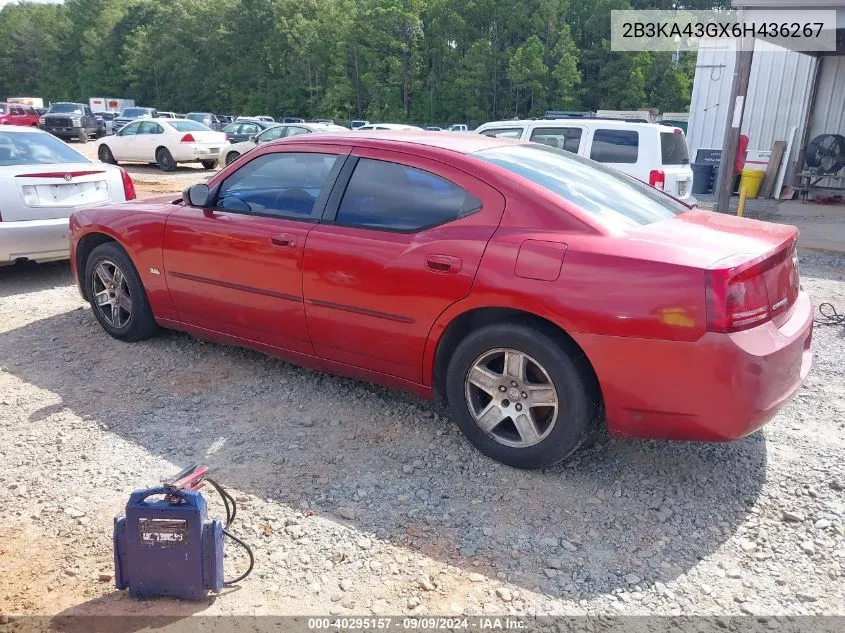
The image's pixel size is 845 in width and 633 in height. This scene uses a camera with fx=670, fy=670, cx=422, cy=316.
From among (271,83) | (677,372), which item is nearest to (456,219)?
(677,372)

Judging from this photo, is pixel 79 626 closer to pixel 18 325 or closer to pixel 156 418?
pixel 156 418

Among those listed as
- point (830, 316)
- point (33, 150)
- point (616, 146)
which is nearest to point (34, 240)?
point (33, 150)

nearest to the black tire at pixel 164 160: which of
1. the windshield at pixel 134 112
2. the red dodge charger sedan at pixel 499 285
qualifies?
the red dodge charger sedan at pixel 499 285

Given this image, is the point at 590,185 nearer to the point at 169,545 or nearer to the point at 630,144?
the point at 169,545

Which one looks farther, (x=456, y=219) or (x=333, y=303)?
(x=333, y=303)

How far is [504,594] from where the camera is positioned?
97.4 inches

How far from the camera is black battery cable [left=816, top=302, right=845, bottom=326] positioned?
559 centimetres

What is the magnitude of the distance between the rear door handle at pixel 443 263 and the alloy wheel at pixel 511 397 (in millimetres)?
442

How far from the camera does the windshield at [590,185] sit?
3.27 m

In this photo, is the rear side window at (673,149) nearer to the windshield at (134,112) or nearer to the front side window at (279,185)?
the front side window at (279,185)

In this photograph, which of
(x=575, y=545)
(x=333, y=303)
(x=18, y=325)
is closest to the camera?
(x=575, y=545)

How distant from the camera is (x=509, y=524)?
9.44 feet

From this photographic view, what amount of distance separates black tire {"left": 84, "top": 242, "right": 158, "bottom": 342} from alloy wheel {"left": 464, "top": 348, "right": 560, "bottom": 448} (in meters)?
2.63

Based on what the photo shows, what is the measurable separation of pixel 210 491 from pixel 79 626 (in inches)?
34.7
